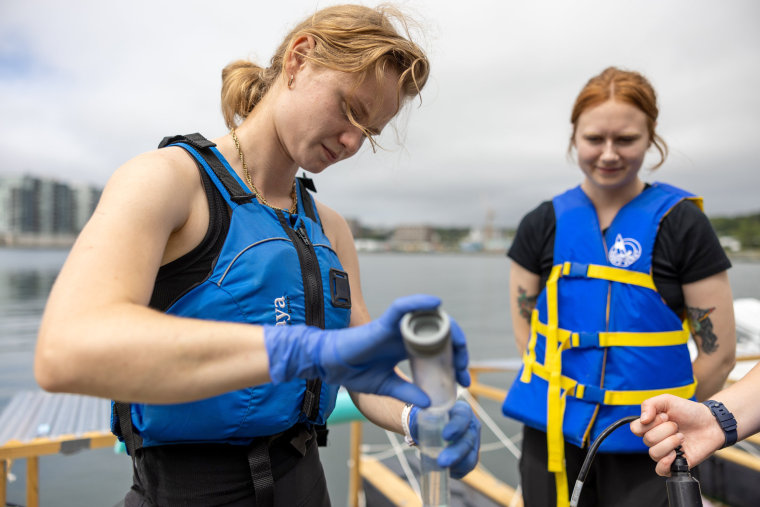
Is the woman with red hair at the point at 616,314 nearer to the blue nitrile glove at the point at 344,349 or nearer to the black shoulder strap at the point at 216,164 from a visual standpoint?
the blue nitrile glove at the point at 344,349

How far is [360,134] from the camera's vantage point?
123cm

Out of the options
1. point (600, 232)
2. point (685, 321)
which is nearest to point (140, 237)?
point (600, 232)

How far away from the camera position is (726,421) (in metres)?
1.30

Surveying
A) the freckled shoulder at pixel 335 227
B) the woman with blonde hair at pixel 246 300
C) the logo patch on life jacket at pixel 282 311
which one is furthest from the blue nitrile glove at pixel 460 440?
the freckled shoulder at pixel 335 227

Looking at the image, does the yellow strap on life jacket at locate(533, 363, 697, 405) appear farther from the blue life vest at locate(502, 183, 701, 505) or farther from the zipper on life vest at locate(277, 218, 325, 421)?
the zipper on life vest at locate(277, 218, 325, 421)

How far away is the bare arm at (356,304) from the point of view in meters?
1.34

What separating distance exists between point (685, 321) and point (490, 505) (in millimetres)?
1853

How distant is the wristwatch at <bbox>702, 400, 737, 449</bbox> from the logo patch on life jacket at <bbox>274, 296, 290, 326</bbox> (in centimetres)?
113

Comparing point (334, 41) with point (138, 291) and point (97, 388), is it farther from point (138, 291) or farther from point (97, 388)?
point (97, 388)

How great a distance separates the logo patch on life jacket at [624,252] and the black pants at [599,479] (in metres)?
0.69

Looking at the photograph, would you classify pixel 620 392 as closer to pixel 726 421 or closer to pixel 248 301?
pixel 726 421

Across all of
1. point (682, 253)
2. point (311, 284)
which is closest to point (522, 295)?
point (682, 253)

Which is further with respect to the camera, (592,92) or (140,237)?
(592,92)

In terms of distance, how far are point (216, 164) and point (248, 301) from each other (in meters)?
0.32
